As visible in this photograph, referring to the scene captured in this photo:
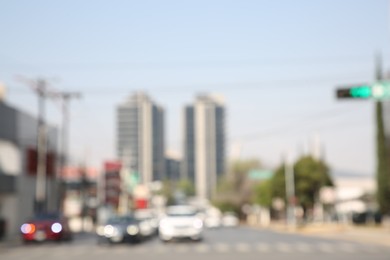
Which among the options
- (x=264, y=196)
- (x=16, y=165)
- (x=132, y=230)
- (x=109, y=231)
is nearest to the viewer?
(x=109, y=231)

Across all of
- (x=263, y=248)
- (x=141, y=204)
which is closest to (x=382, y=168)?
(x=263, y=248)

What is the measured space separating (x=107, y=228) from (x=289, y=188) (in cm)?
4658

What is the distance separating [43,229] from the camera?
38906 millimetres

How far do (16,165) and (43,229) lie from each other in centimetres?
2174

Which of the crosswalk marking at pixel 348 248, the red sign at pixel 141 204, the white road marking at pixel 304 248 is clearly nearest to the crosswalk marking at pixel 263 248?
the white road marking at pixel 304 248

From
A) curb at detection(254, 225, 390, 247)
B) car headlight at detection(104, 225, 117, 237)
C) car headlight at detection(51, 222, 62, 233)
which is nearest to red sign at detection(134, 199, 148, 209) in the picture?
curb at detection(254, 225, 390, 247)

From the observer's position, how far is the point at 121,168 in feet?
412

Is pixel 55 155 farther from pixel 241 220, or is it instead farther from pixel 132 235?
pixel 241 220

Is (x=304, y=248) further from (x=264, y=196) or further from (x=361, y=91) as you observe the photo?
(x=264, y=196)

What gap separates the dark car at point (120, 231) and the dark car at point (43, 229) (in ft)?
10.3

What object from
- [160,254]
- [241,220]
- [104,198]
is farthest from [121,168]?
[160,254]

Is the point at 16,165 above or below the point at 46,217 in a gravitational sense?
above

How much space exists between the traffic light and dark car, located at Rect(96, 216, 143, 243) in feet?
47.8

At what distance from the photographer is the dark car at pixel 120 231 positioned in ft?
119
